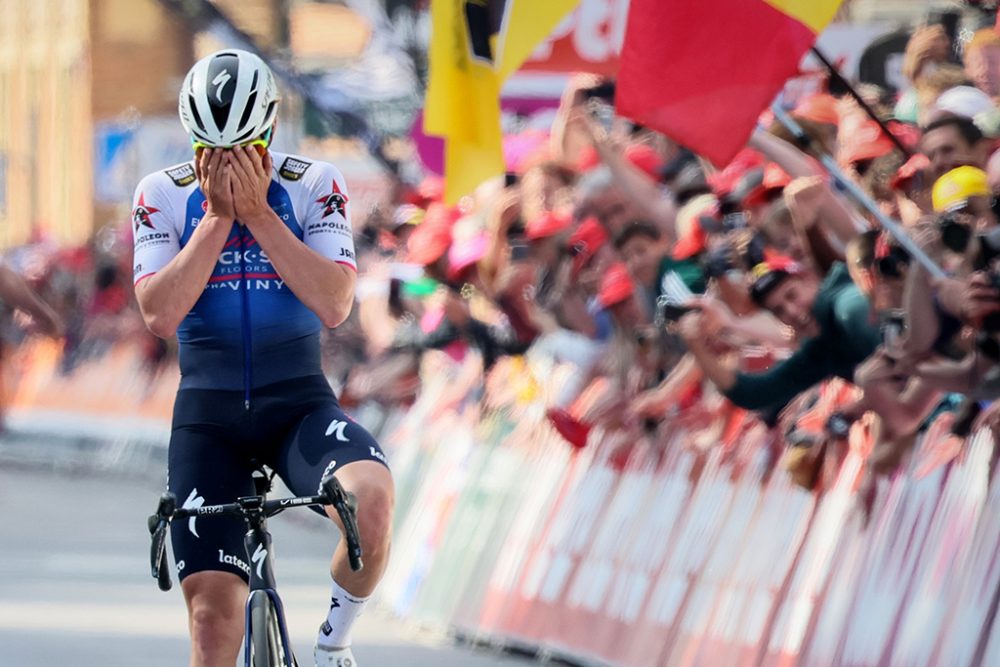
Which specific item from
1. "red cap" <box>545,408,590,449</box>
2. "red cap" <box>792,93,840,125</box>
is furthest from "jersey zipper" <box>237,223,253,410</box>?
"red cap" <box>545,408,590,449</box>

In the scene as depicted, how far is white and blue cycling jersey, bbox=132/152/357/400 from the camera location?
25.6 ft

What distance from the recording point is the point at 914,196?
32.8 ft

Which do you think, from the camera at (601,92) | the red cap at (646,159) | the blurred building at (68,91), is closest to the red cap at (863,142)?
the red cap at (646,159)

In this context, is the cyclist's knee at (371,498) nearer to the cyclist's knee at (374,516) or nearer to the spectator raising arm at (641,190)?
the cyclist's knee at (374,516)

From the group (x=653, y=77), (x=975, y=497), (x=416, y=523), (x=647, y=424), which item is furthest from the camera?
(x=416, y=523)

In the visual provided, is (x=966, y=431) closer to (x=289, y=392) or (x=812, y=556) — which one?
(x=812, y=556)

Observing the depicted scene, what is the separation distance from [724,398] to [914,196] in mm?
1534

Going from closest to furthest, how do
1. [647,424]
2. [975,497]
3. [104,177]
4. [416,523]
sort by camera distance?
[975,497], [647,424], [416,523], [104,177]

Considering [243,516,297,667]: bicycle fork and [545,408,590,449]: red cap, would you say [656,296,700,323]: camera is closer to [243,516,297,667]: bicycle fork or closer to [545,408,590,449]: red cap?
[545,408,590,449]: red cap

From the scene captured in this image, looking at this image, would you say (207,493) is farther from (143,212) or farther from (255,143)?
(255,143)

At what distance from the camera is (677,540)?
36.3 ft

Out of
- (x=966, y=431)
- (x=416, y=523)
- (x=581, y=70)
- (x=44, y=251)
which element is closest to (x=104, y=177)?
(x=44, y=251)

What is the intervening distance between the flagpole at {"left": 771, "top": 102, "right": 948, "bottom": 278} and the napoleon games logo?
2106mm

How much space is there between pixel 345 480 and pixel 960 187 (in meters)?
2.62
